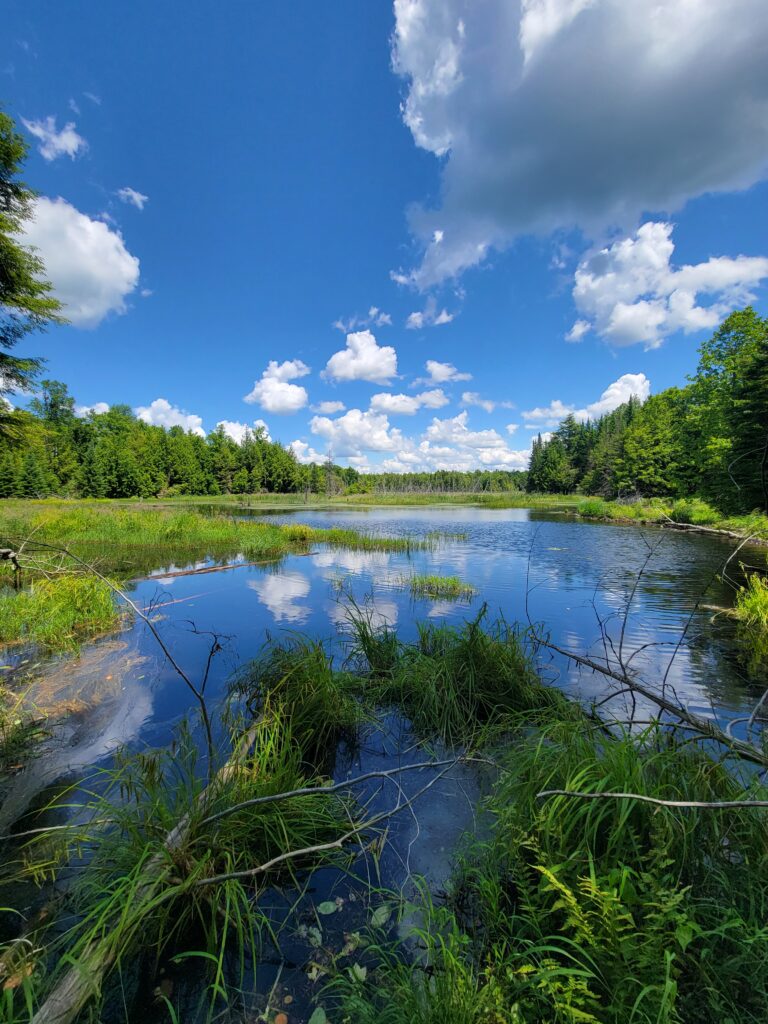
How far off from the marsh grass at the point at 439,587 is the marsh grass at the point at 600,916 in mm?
7998

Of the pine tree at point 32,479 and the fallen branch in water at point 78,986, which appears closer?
the fallen branch in water at point 78,986

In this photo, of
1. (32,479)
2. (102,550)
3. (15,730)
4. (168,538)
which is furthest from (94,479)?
(15,730)

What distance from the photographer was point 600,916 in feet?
5.50

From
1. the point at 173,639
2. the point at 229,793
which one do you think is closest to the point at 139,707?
the point at 173,639

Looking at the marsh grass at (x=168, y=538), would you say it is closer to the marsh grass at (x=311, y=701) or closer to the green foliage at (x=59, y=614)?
the green foliage at (x=59, y=614)

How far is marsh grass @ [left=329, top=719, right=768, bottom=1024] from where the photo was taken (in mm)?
1467

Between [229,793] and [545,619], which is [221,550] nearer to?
[545,619]

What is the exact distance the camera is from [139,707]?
5.20 m

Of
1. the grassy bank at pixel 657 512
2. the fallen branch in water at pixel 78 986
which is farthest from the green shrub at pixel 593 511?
the fallen branch in water at pixel 78 986

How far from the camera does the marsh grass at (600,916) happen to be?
1467 millimetres

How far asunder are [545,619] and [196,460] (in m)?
76.3

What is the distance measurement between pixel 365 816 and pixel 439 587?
8.52m

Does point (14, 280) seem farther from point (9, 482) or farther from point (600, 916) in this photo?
point (9, 482)

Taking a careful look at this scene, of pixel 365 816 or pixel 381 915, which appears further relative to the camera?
pixel 365 816
